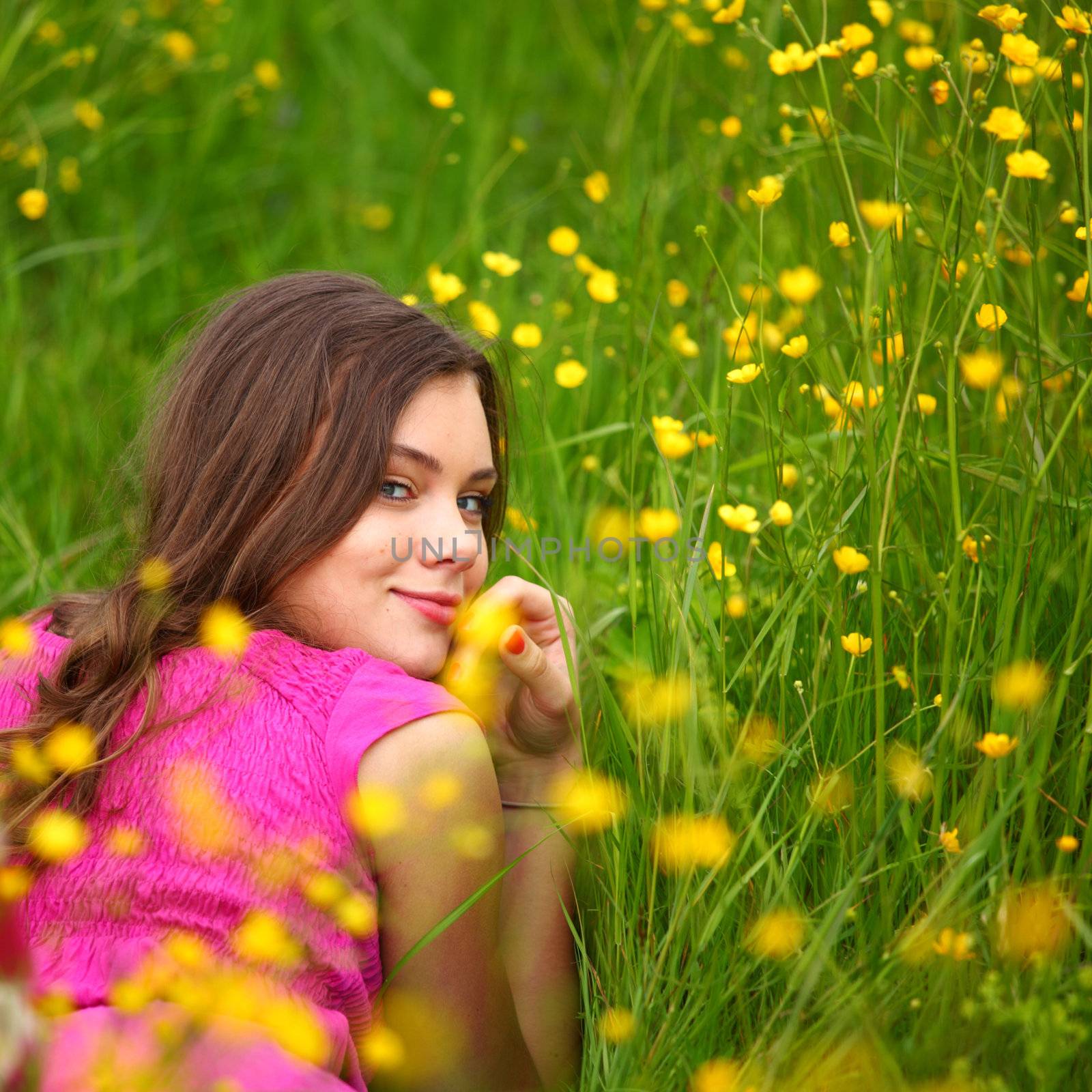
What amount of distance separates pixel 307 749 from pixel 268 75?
6.93 feet

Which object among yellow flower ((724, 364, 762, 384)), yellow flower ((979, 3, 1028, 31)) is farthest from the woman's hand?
yellow flower ((979, 3, 1028, 31))

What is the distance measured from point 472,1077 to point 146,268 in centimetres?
203

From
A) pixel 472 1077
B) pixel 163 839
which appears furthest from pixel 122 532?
pixel 472 1077

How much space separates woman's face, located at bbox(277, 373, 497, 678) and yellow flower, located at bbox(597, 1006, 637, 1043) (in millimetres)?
439

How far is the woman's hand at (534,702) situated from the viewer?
1.55 metres

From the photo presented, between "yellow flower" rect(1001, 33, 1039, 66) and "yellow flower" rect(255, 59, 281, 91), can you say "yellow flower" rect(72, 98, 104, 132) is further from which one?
"yellow flower" rect(1001, 33, 1039, 66)

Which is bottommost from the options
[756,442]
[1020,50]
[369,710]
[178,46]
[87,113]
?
[369,710]

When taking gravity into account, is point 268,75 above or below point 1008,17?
below

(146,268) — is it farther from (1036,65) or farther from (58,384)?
(1036,65)

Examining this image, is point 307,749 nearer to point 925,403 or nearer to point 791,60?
point 925,403

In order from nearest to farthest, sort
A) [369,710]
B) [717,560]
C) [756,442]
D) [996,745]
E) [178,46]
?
[996,745] < [369,710] < [717,560] < [756,442] < [178,46]

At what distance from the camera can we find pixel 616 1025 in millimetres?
1236

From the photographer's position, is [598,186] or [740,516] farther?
[598,186]

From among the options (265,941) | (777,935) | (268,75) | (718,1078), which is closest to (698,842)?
(777,935)
